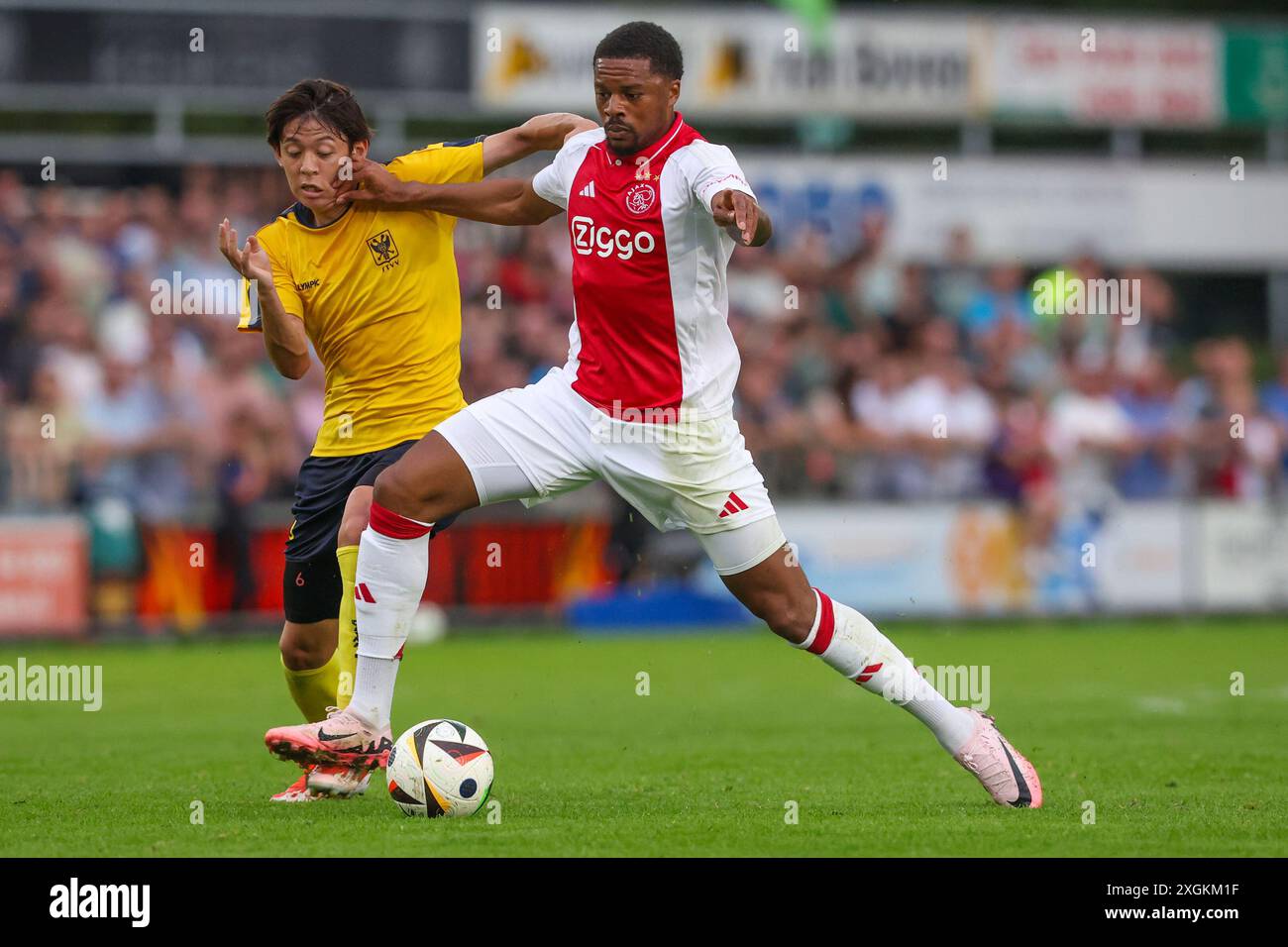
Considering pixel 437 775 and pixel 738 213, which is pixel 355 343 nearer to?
pixel 437 775

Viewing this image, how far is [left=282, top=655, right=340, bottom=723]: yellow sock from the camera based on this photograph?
312 inches

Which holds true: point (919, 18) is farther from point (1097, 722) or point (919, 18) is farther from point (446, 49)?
point (1097, 722)

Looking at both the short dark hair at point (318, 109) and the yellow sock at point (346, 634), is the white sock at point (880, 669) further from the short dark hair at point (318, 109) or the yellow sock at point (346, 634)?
the short dark hair at point (318, 109)

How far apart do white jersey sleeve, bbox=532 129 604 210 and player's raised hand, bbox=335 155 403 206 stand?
0.63 m

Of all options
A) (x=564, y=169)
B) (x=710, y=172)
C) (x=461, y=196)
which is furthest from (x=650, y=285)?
(x=461, y=196)

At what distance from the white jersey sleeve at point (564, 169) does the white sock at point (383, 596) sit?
1431mm

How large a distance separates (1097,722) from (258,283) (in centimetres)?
570

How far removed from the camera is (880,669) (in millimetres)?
6996

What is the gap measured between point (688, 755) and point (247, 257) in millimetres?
3392

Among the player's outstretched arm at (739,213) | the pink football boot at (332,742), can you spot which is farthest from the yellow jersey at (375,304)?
the player's outstretched arm at (739,213)

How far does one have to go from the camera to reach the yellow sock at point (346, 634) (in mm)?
7582

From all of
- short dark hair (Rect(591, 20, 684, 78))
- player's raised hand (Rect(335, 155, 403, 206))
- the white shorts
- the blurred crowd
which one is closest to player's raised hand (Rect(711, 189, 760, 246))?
short dark hair (Rect(591, 20, 684, 78))

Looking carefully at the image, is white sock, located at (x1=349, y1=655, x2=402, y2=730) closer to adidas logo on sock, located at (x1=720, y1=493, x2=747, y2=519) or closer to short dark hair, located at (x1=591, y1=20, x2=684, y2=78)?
adidas logo on sock, located at (x1=720, y1=493, x2=747, y2=519)

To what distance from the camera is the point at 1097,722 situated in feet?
34.5
